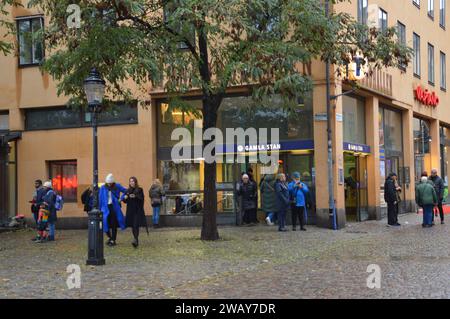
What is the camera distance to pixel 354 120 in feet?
69.6

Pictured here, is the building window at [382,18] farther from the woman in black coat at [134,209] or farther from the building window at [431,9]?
the woman in black coat at [134,209]

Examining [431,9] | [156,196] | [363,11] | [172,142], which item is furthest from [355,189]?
[431,9]

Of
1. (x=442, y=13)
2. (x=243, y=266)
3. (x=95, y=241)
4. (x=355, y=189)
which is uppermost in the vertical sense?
(x=442, y=13)

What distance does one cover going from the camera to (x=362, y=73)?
19.1m

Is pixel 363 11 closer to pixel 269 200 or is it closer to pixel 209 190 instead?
pixel 269 200

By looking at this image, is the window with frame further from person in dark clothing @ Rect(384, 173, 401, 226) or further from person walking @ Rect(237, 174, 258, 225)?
person walking @ Rect(237, 174, 258, 225)

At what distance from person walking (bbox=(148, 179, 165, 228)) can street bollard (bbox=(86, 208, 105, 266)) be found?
8.01 meters

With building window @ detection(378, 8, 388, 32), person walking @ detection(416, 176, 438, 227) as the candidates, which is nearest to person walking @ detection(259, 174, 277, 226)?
person walking @ detection(416, 176, 438, 227)

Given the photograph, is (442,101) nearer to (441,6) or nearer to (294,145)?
(441,6)

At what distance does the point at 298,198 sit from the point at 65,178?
28.9 ft

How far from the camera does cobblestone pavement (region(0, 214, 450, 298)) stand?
8727 millimetres

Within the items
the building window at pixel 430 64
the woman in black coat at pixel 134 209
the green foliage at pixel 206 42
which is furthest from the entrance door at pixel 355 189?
the woman in black coat at pixel 134 209

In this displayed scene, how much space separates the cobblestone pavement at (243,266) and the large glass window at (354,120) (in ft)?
14.1

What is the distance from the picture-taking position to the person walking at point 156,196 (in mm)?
19719
